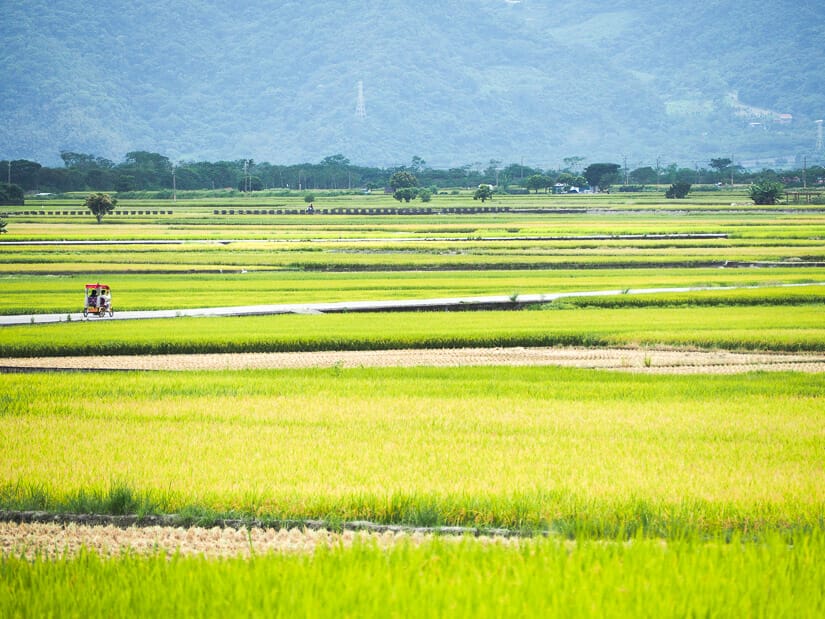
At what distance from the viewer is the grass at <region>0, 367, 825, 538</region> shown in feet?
34.3

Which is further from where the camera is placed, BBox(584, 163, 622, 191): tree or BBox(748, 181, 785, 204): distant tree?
BBox(584, 163, 622, 191): tree

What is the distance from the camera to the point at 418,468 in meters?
12.1

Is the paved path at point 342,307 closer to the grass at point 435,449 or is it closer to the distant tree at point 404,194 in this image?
the grass at point 435,449

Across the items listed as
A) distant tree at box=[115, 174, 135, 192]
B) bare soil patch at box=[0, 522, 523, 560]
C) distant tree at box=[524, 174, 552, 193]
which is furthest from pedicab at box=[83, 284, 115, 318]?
distant tree at box=[524, 174, 552, 193]

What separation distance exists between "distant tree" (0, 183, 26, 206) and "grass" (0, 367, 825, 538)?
13073 centimetres

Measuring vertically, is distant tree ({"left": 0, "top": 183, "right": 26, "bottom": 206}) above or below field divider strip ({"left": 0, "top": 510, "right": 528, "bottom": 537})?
above

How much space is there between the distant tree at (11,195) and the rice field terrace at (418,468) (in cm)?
11457

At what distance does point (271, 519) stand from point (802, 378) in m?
13.3

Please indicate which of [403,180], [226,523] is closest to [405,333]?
[226,523]

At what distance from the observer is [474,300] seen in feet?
121

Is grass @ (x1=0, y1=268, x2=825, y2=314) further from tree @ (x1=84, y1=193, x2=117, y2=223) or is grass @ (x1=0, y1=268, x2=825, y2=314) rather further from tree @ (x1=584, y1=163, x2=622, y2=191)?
tree @ (x1=584, y1=163, x2=622, y2=191)

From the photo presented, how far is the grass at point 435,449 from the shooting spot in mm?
10469

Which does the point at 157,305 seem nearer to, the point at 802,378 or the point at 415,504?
the point at 802,378

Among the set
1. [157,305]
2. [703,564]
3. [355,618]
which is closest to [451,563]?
[355,618]
